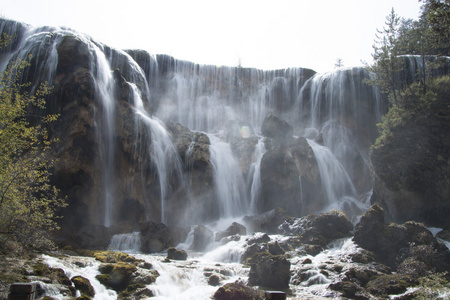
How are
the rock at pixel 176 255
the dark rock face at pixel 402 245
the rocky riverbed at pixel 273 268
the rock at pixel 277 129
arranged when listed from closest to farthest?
1. the rocky riverbed at pixel 273 268
2. the dark rock face at pixel 402 245
3. the rock at pixel 176 255
4. the rock at pixel 277 129

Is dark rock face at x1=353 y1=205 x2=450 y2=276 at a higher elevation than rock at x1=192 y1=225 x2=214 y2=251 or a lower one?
higher

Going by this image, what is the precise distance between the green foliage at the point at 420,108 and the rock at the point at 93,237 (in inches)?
913

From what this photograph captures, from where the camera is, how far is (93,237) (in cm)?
2038

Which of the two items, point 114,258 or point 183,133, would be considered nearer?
point 114,258

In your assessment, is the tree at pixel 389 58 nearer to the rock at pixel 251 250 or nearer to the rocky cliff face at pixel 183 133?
the rocky cliff face at pixel 183 133

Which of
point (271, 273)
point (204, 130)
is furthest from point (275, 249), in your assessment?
point (204, 130)

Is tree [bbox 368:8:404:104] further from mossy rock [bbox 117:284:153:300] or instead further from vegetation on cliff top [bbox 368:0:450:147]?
mossy rock [bbox 117:284:153:300]

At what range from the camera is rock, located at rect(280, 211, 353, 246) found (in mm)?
21975

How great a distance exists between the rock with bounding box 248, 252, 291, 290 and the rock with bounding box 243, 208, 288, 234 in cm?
1108

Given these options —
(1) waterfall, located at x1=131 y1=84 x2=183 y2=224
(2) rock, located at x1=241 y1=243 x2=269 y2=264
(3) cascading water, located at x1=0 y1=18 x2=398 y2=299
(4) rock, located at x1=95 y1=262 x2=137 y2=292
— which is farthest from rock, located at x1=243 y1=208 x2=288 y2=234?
(4) rock, located at x1=95 y1=262 x2=137 y2=292

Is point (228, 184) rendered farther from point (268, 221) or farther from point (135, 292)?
point (135, 292)

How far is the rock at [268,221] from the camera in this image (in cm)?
2723

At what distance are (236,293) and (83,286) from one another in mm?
5546

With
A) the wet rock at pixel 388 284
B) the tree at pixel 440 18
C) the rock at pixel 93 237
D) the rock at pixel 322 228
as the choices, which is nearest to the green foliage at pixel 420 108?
the rock at pixel 322 228
